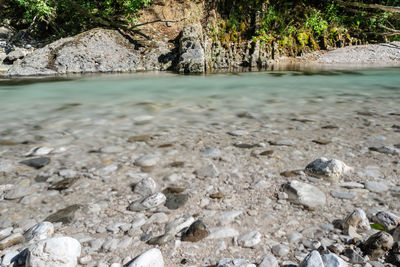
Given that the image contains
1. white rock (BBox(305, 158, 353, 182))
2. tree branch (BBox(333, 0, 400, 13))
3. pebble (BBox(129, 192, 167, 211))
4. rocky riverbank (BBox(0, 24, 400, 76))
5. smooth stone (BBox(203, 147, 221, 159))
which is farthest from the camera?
tree branch (BBox(333, 0, 400, 13))

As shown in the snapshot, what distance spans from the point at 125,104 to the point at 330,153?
126 inches

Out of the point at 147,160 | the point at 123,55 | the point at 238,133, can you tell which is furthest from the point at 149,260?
the point at 123,55

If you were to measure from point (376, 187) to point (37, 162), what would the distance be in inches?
88.0

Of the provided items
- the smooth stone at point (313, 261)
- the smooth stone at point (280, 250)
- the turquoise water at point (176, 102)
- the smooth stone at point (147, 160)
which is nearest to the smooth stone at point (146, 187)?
the smooth stone at point (147, 160)

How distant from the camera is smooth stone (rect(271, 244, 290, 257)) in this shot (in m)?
1.08

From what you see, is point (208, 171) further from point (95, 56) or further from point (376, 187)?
point (95, 56)

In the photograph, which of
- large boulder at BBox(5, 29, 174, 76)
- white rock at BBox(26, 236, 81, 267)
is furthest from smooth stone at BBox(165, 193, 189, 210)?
large boulder at BBox(5, 29, 174, 76)

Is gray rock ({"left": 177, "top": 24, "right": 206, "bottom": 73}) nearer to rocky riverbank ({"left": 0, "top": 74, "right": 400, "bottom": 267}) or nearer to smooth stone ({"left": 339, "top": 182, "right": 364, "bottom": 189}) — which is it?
rocky riverbank ({"left": 0, "top": 74, "right": 400, "bottom": 267})

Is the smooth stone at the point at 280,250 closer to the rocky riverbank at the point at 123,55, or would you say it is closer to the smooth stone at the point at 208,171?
the smooth stone at the point at 208,171

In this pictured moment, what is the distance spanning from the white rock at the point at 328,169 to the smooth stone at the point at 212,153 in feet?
2.15

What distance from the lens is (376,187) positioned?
1.54 m

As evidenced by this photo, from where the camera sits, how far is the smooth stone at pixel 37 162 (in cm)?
193

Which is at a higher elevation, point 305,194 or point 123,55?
point 123,55

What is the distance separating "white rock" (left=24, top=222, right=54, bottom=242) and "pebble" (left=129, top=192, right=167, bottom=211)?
14.6 inches
